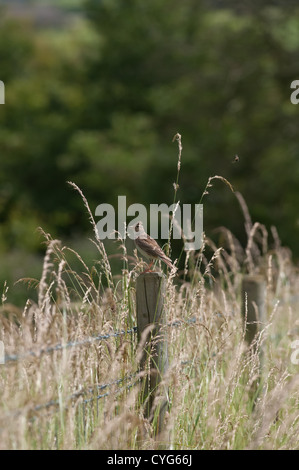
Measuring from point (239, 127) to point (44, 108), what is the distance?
1154cm

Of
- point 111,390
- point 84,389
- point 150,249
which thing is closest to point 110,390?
point 111,390

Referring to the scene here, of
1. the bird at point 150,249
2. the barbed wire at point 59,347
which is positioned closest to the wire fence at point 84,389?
the barbed wire at point 59,347

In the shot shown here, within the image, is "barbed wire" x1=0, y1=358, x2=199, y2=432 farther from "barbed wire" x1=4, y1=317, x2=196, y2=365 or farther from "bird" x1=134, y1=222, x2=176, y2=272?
"bird" x1=134, y1=222, x2=176, y2=272

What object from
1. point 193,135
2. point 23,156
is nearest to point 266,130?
point 193,135

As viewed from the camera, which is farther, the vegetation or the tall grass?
the vegetation

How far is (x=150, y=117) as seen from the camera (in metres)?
24.7

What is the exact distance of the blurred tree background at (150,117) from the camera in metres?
18.0

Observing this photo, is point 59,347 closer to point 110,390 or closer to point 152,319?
point 110,390

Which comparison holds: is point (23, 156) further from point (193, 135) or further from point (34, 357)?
point (34, 357)

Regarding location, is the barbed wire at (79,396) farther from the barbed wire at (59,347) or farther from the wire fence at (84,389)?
the barbed wire at (59,347)

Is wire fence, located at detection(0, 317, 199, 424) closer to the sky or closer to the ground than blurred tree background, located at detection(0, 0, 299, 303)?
closer to the ground

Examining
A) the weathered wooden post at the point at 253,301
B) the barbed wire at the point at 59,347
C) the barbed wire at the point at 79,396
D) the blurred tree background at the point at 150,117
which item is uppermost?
the blurred tree background at the point at 150,117

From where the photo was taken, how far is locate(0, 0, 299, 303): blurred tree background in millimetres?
17969

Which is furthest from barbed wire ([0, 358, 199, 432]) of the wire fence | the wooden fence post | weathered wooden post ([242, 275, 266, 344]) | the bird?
weathered wooden post ([242, 275, 266, 344])
